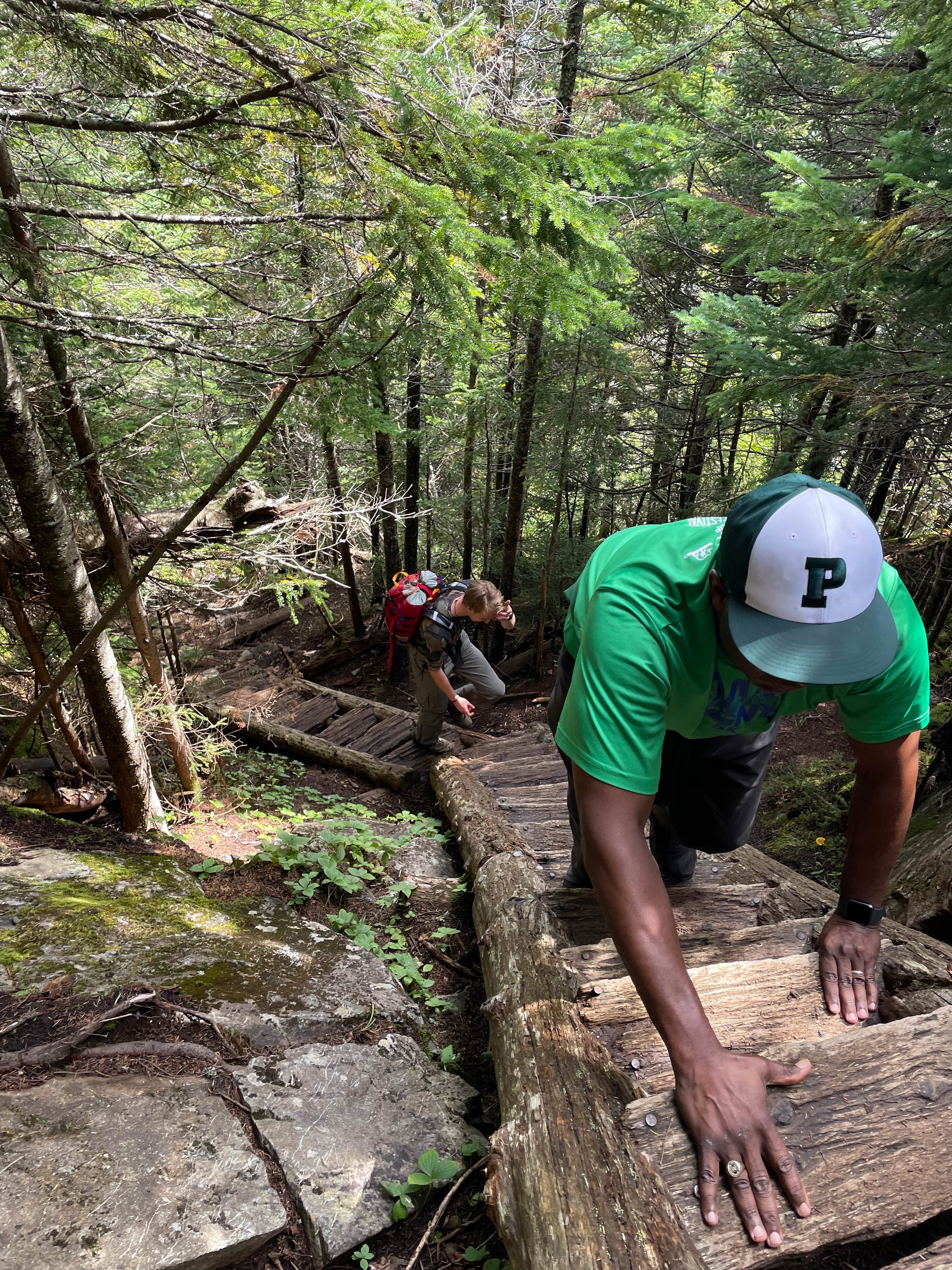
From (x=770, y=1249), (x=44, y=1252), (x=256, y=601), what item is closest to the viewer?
(x=770, y=1249)

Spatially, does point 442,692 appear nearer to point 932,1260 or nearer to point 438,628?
point 438,628

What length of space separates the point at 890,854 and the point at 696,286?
46.3 ft

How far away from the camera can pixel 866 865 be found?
2268 mm

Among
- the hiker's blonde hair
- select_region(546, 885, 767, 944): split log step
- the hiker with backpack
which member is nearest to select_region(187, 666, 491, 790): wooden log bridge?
the hiker with backpack

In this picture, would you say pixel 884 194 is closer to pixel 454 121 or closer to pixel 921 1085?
pixel 454 121

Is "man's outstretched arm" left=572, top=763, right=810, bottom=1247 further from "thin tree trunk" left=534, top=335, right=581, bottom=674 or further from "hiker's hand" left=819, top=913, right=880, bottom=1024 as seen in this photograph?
"thin tree trunk" left=534, top=335, right=581, bottom=674

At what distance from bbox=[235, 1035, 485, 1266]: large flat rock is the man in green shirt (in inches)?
45.4

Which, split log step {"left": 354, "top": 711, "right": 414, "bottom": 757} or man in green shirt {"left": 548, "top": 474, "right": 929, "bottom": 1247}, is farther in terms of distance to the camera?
split log step {"left": 354, "top": 711, "right": 414, "bottom": 757}

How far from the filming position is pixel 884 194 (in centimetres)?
832

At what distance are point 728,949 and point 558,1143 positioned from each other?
1215 millimetres

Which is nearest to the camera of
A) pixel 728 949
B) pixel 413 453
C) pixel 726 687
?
pixel 726 687

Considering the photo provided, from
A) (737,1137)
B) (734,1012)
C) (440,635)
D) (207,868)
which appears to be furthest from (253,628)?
(737,1137)

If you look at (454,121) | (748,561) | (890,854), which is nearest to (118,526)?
(454,121)

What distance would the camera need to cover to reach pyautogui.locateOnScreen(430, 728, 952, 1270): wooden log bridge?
1563 mm
